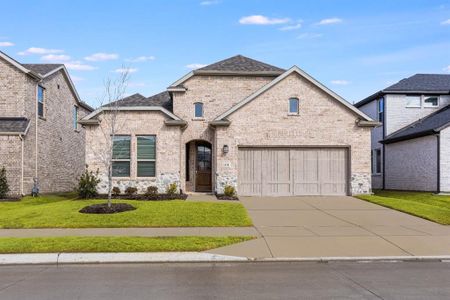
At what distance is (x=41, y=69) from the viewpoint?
2472 cm

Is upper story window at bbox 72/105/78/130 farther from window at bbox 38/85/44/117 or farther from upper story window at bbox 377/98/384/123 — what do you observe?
upper story window at bbox 377/98/384/123

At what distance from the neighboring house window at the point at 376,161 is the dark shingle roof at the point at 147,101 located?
13.9 meters

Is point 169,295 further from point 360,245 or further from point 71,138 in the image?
point 71,138

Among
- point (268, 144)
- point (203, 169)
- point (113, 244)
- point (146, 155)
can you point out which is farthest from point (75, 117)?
point (113, 244)

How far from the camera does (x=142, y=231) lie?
12.2m

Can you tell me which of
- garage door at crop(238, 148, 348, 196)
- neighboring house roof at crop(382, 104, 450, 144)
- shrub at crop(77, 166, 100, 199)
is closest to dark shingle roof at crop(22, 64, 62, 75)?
shrub at crop(77, 166, 100, 199)

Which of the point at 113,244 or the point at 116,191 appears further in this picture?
the point at 116,191

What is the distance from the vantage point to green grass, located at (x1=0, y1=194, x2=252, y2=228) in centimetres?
1316

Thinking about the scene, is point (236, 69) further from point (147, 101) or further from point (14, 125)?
point (14, 125)

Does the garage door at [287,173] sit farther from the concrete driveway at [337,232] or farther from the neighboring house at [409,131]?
the neighboring house at [409,131]

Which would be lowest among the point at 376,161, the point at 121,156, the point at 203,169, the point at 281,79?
the point at 203,169

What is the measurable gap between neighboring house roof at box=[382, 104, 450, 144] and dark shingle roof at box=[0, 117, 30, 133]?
19.8 m

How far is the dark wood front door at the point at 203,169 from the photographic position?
23.1m

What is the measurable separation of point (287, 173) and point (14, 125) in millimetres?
13402
